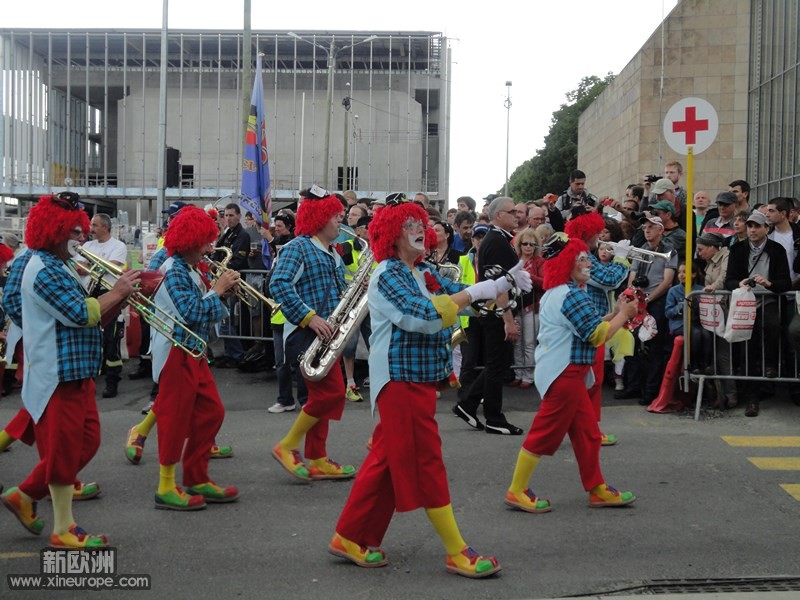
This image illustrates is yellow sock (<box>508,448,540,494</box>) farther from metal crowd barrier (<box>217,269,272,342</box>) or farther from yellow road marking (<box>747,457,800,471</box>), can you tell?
metal crowd barrier (<box>217,269,272,342</box>)

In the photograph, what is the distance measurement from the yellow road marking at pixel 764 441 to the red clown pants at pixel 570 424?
2490 mm

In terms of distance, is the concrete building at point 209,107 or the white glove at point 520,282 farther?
the concrete building at point 209,107

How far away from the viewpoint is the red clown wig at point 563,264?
6.20 meters

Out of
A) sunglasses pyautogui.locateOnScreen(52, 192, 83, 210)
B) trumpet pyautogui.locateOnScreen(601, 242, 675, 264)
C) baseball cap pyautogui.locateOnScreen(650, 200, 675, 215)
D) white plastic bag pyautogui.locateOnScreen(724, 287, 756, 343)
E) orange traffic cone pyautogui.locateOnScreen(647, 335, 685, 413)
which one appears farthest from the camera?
baseball cap pyautogui.locateOnScreen(650, 200, 675, 215)

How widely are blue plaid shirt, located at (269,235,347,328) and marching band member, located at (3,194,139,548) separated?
1516 millimetres

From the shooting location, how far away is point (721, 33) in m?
24.8

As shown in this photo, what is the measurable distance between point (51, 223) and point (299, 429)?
8.04 feet

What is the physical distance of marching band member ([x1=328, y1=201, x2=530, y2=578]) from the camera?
4887 mm

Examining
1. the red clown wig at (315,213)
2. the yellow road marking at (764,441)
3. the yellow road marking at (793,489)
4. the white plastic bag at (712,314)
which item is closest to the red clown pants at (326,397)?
the red clown wig at (315,213)

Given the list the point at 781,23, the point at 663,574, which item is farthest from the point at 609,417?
the point at 781,23

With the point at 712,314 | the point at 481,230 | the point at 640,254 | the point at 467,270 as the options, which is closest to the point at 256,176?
the point at 467,270

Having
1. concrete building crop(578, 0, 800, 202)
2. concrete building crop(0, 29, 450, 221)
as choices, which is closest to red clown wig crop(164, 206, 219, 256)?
concrete building crop(578, 0, 800, 202)

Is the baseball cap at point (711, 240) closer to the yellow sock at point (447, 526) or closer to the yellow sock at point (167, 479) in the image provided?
the yellow sock at point (447, 526)

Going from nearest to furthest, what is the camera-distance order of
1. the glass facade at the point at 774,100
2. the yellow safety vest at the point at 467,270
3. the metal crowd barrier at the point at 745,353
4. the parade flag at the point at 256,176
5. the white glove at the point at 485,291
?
the white glove at the point at 485,291 < the metal crowd barrier at the point at 745,353 < the yellow safety vest at the point at 467,270 < the parade flag at the point at 256,176 < the glass facade at the point at 774,100
